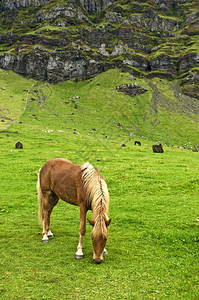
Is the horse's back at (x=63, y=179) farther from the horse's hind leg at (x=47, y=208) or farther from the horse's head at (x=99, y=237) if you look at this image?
the horse's head at (x=99, y=237)

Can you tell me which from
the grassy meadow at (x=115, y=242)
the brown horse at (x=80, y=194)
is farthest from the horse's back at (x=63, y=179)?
the grassy meadow at (x=115, y=242)

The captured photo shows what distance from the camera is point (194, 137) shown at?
96688mm

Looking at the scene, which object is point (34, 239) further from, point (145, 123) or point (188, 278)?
point (145, 123)

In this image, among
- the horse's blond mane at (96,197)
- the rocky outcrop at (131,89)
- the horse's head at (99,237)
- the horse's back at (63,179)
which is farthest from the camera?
the rocky outcrop at (131,89)

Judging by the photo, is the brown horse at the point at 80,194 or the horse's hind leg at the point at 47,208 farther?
the horse's hind leg at the point at 47,208

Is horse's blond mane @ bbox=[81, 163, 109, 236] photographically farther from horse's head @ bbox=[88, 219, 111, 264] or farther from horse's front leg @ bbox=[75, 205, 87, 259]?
horse's front leg @ bbox=[75, 205, 87, 259]

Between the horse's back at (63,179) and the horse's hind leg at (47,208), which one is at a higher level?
the horse's back at (63,179)

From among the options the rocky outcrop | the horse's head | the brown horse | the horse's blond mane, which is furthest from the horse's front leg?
the rocky outcrop

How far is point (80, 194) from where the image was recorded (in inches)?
403

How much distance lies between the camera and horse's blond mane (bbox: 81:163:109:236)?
8.92 m

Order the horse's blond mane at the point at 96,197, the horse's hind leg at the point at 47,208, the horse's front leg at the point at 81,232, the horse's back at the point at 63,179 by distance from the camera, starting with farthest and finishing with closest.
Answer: the horse's hind leg at the point at 47,208
the horse's back at the point at 63,179
the horse's front leg at the point at 81,232
the horse's blond mane at the point at 96,197

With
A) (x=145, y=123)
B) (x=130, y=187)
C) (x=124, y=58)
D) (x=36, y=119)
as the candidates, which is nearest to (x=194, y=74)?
(x=124, y=58)

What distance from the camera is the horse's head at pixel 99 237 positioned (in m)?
8.80

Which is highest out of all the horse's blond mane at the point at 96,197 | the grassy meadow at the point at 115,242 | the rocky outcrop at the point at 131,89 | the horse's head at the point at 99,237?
the horse's blond mane at the point at 96,197
